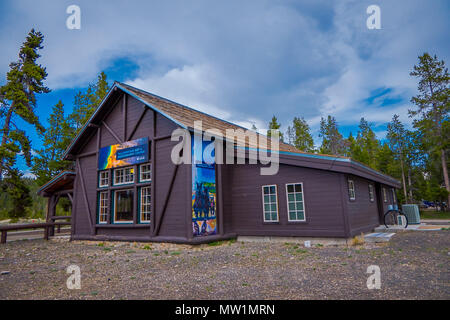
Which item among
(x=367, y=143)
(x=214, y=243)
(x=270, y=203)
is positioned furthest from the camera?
(x=367, y=143)

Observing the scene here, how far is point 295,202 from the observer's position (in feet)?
32.4

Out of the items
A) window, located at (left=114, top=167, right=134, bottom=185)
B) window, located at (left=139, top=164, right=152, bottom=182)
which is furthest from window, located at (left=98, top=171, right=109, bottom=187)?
window, located at (left=139, top=164, right=152, bottom=182)

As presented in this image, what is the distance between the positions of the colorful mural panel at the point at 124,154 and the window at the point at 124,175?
0.29 metres

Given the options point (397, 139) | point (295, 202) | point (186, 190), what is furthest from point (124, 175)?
point (397, 139)

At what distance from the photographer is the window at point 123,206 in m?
11.6

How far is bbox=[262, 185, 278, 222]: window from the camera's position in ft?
33.8

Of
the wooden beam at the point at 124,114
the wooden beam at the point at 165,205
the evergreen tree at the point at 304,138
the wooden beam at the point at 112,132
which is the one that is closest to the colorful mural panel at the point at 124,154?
the wooden beam at the point at 112,132

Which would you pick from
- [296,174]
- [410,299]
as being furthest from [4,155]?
[410,299]

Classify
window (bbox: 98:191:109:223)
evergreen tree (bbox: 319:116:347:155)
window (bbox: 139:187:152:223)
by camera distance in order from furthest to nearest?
evergreen tree (bbox: 319:116:347:155) → window (bbox: 98:191:109:223) → window (bbox: 139:187:152:223)

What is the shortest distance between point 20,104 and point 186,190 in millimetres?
21520

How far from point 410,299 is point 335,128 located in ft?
135

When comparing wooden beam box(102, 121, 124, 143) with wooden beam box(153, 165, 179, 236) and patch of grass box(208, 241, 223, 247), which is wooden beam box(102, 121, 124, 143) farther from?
patch of grass box(208, 241, 223, 247)

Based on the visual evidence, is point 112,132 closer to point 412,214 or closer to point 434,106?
point 412,214

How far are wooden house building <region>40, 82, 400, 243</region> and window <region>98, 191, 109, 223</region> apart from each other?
0.15 feet
